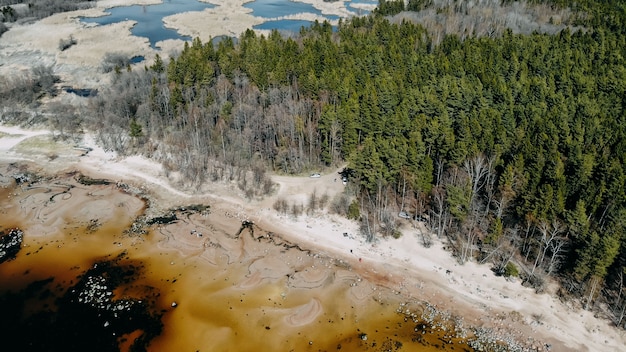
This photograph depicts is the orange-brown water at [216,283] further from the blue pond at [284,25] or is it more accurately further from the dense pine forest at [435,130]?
the blue pond at [284,25]

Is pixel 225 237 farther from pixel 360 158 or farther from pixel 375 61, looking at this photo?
pixel 375 61

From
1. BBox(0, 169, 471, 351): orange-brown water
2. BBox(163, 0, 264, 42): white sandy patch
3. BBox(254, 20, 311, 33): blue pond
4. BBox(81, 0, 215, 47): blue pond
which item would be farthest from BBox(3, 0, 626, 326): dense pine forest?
BBox(81, 0, 215, 47): blue pond

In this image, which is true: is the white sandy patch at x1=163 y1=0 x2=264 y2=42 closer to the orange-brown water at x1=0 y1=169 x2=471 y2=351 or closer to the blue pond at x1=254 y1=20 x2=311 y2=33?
the blue pond at x1=254 y1=20 x2=311 y2=33

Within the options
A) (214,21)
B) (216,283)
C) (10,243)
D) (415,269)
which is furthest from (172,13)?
(415,269)

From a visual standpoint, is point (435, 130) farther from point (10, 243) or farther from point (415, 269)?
point (10, 243)

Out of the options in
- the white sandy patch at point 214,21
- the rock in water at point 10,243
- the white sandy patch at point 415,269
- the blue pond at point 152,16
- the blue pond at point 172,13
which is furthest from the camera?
the blue pond at point 172,13

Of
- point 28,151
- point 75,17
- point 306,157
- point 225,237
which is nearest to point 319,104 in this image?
point 306,157

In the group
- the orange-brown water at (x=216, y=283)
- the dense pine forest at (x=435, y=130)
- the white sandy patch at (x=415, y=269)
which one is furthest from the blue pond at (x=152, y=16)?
the orange-brown water at (x=216, y=283)
